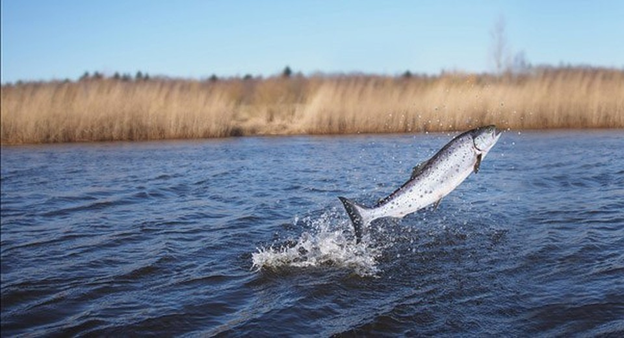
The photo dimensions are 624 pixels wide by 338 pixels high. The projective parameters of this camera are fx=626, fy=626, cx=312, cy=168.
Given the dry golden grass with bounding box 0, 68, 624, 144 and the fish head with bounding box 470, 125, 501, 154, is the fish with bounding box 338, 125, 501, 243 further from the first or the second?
the dry golden grass with bounding box 0, 68, 624, 144

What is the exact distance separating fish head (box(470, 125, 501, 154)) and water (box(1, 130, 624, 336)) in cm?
123

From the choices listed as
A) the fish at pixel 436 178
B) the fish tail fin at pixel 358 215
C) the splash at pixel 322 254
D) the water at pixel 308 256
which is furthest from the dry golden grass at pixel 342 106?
the fish tail fin at pixel 358 215

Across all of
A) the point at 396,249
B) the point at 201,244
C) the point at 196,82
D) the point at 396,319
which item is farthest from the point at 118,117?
the point at 396,319

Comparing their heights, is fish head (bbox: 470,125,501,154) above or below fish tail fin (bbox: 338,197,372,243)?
above

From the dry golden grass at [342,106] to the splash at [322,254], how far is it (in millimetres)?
13966

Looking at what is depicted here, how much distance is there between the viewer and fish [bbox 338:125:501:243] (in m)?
5.57

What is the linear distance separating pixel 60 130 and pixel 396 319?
777 inches

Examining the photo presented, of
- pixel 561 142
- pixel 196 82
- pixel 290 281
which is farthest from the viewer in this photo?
pixel 196 82

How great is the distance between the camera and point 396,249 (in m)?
7.06

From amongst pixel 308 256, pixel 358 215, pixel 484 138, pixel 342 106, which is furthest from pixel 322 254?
pixel 342 106

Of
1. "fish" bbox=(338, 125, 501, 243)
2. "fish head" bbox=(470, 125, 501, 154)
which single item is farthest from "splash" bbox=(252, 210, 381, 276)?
"fish head" bbox=(470, 125, 501, 154)

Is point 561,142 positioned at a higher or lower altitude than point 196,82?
lower

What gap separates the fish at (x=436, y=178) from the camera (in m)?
5.57

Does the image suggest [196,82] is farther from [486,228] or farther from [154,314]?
[154,314]
